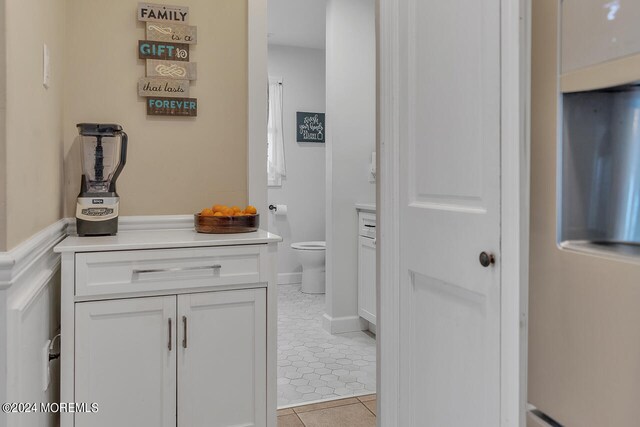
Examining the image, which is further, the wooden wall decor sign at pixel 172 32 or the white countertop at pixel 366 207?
the white countertop at pixel 366 207

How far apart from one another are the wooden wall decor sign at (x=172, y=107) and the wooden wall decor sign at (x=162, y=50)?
19cm

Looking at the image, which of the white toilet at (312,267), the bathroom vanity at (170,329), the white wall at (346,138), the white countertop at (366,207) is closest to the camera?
the bathroom vanity at (170,329)

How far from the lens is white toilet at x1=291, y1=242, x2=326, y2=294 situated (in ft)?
15.9

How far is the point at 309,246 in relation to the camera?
5.02 meters

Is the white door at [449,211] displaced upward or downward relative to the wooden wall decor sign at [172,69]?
downward

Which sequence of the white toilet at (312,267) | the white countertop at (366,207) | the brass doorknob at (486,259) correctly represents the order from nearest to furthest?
the brass doorknob at (486,259)
the white countertop at (366,207)
the white toilet at (312,267)

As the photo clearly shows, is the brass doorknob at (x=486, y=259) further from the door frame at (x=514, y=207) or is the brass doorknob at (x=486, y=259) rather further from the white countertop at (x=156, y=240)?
the white countertop at (x=156, y=240)

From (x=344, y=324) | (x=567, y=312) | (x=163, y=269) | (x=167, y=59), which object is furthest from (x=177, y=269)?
(x=344, y=324)

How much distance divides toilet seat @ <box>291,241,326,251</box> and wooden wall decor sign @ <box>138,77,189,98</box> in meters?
2.82

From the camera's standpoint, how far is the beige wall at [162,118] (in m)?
2.12

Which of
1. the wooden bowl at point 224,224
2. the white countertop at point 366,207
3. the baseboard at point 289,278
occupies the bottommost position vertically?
the baseboard at point 289,278

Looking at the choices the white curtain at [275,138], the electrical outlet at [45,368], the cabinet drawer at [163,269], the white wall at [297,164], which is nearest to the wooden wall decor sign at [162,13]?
the cabinet drawer at [163,269]

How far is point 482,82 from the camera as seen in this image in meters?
1.14

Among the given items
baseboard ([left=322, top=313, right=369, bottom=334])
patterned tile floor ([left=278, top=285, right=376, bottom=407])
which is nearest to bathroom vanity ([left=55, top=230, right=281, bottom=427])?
patterned tile floor ([left=278, top=285, right=376, bottom=407])
